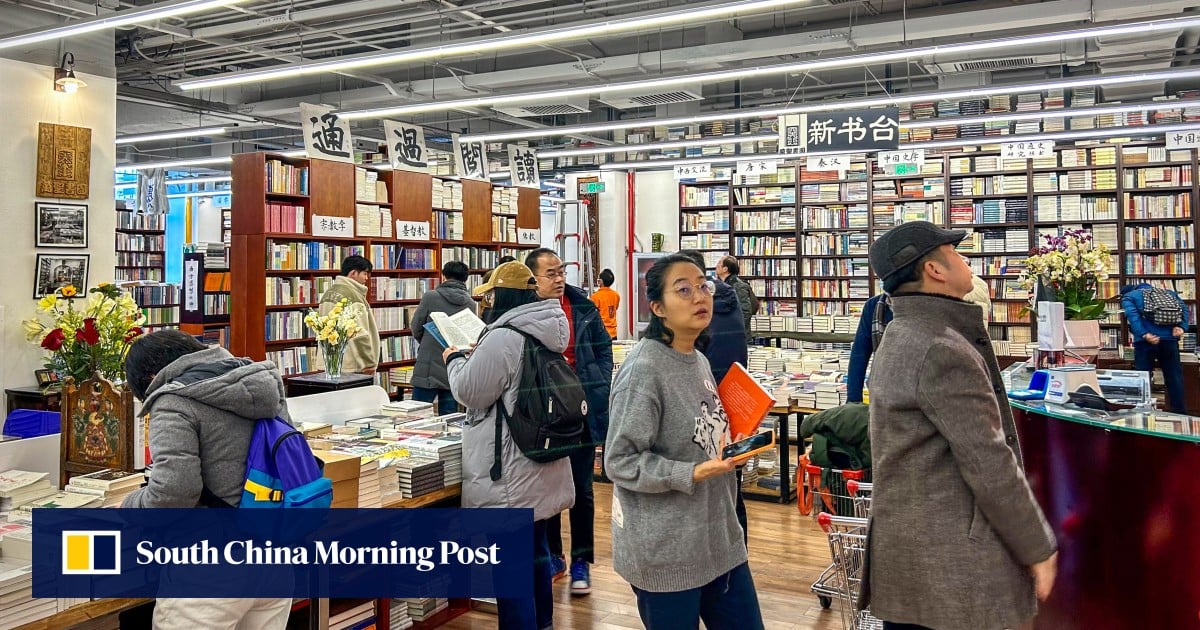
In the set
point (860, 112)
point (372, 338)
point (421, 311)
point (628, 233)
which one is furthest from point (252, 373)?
point (628, 233)

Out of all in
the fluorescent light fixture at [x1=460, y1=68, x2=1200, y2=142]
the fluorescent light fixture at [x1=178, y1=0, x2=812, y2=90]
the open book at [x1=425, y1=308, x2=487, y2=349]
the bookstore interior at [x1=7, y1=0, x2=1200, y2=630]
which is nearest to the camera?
the bookstore interior at [x1=7, y1=0, x2=1200, y2=630]

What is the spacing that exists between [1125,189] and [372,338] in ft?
31.2

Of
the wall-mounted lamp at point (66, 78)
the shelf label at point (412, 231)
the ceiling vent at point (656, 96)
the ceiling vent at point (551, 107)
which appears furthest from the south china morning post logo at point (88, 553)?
the ceiling vent at point (551, 107)

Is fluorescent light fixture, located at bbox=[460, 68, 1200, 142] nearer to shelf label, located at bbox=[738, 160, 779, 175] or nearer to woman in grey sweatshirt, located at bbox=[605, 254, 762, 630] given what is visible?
shelf label, located at bbox=[738, 160, 779, 175]


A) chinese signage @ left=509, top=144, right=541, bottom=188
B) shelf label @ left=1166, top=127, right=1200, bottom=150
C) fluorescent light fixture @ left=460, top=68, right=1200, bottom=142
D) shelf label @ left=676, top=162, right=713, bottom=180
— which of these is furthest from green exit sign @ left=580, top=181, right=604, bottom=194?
shelf label @ left=1166, top=127, right=1200, bottom=150

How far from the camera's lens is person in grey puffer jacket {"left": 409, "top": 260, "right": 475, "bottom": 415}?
619cm

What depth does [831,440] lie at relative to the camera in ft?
14.0

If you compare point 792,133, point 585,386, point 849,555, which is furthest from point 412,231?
point 849,555

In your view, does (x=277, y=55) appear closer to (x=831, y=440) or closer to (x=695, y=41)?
(x=695, y=41)

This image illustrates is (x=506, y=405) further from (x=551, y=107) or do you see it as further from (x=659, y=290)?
(x=551, y=107)

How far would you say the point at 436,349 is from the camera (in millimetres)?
6207

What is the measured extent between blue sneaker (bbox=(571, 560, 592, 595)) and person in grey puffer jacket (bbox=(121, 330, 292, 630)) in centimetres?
241

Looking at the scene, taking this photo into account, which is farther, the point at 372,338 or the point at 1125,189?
the point at 1125,189

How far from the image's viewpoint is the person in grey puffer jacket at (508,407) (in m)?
3.28
